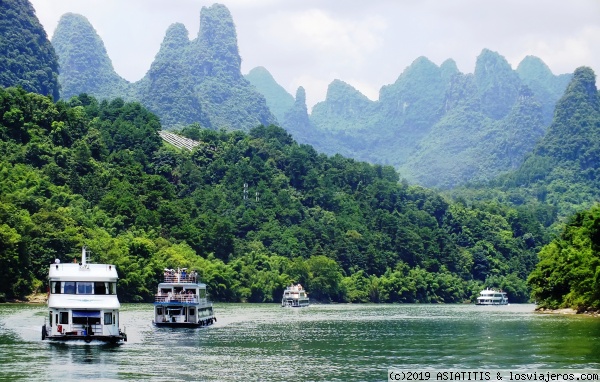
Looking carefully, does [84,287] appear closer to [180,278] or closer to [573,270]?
[180,278]

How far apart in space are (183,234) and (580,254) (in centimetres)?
7927

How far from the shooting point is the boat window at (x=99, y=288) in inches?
2906

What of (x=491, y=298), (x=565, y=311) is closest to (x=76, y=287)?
(x=565, y=311)

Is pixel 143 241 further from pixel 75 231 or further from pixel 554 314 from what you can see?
pixel 554 314

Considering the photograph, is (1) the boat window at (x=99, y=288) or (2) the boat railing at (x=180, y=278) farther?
(2) the boat railing at (x=180, y=278)

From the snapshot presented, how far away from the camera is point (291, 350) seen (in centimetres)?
7656

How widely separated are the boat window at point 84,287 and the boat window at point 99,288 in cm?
34

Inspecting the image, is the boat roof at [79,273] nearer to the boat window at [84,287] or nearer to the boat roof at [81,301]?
the boat window at [84,287]

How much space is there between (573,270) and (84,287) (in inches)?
2468

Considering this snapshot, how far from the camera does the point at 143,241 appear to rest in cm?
15675

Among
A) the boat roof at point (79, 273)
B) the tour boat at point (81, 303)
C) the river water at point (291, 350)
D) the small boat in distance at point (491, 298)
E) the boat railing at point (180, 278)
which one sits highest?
the small boat in distance at point (491, 298)

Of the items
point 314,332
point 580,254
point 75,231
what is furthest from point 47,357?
point 75,231

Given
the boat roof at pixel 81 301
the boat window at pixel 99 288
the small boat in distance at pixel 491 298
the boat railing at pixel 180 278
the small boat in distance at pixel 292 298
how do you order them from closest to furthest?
the boat roof at pixel 81 301, the boat window at pixel 99 288, the boat railing at pixel 180 278, the small boat in distance at pixel 292 298, the small boat in distance at pixel 491 298

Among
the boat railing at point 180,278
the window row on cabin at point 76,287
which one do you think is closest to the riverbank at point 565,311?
the boat railing at point 180,278
